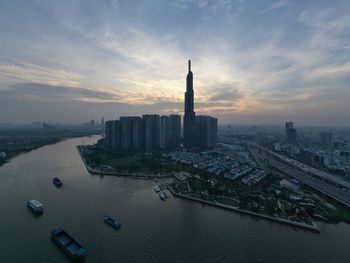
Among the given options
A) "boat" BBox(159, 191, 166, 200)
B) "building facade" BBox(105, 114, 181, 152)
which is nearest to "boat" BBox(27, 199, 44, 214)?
"boat" BBox(159, 191, 166, 200)

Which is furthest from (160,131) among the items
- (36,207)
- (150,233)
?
(150,233)

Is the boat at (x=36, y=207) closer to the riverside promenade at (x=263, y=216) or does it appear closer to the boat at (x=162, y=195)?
the boat at (x=162, y=195)

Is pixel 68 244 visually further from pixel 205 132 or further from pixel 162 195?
pixel 205 132

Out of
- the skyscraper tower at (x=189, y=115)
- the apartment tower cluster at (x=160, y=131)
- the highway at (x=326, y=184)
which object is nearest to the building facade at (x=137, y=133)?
the apartment tower cluster at (x=160, y=131)

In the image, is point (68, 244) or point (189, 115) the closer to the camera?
point (68, 244)

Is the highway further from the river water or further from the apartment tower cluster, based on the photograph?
the apartment tower cluster

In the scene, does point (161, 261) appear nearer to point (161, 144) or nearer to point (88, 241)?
point (88, 241)
